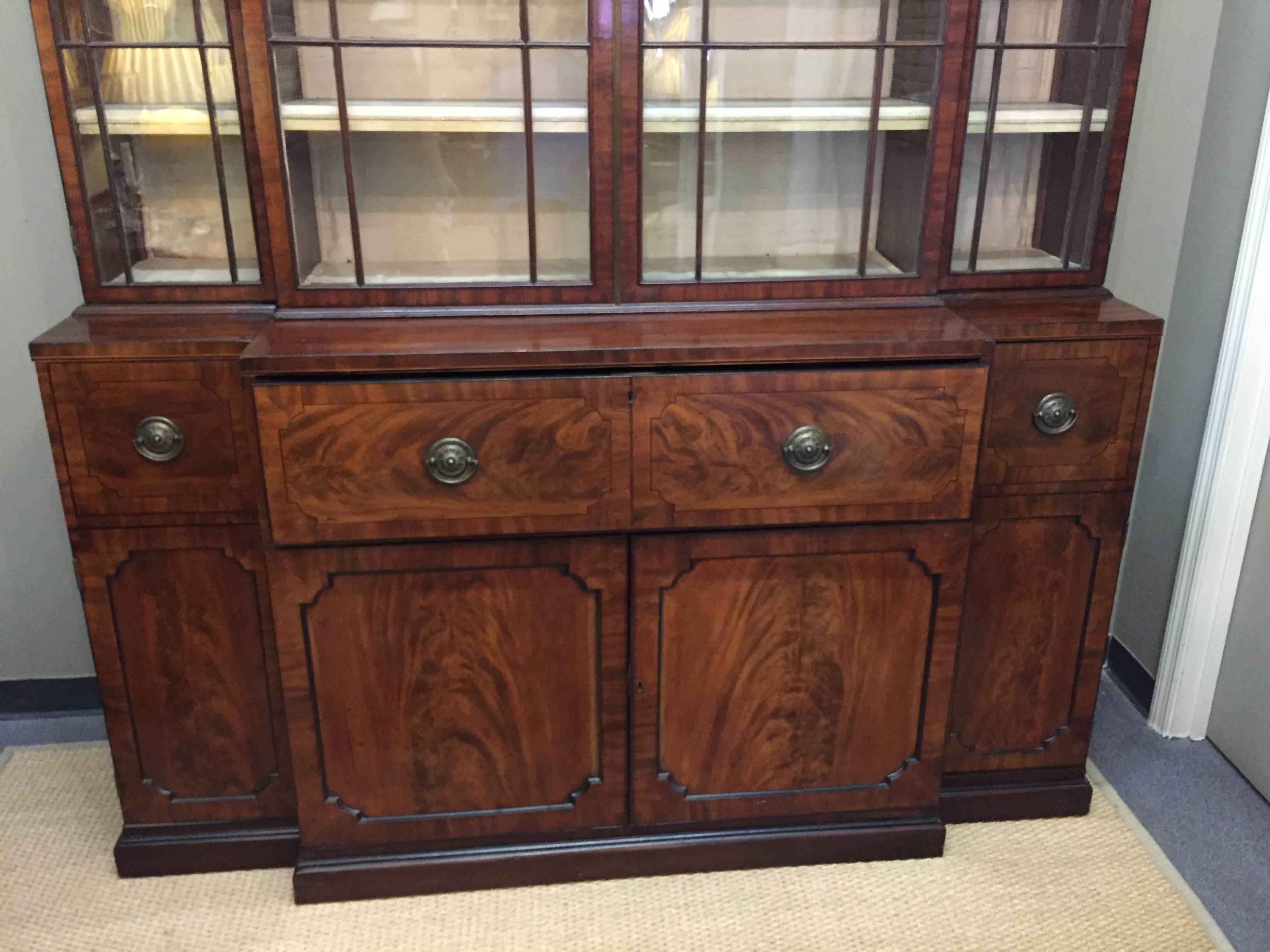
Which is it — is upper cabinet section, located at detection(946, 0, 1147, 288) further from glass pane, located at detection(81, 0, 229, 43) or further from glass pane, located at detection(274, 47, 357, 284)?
glass pane, located at detection(81, 0, 229, 43)

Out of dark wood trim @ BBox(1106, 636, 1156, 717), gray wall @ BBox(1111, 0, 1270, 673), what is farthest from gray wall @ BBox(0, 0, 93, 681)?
dark wood trim @ BBox(1106, 636, 1156, 717)

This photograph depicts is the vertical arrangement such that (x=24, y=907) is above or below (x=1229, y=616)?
below

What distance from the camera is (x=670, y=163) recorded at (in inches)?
A: 55.1

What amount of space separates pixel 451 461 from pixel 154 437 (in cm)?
37

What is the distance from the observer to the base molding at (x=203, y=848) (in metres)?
1.52

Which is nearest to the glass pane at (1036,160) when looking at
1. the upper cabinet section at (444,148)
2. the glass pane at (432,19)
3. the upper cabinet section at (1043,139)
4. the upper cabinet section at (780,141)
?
the upper cabinet section at (1043,139)

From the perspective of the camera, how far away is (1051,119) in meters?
1.46

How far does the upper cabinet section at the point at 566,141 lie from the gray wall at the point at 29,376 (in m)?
0.28

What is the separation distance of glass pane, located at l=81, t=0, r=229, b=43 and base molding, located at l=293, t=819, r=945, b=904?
43.2 inches

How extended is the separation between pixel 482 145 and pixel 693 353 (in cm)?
41

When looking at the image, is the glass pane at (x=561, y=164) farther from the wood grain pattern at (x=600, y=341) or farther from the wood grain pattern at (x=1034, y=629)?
the wood grain pattern at (x=1034, y=629)

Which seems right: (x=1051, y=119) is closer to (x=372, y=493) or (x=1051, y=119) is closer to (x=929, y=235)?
(x=929, y=235)

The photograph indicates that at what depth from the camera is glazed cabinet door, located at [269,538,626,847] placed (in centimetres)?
→ 135

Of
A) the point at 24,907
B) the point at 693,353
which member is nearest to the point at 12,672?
the point at 24,907
